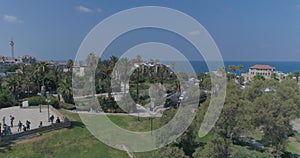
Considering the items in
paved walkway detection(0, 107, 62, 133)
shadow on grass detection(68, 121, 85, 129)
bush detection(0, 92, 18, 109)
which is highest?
bush detection(0, 92, 18, 109)

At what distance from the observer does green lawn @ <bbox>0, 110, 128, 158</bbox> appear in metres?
18.8

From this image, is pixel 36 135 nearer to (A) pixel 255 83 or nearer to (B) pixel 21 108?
(B) pixel 21 108

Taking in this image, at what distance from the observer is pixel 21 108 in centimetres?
3012

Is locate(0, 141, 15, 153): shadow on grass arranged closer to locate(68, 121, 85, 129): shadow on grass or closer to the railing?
the railing

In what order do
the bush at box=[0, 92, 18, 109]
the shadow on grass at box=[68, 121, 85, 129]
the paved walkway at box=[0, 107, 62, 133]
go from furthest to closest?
the bush at box=[0, 92, 18, 109] < the shadow on grass at box=[68, 121, 85, 129] < the paved walkway at box=[0, 107, 62, 133]

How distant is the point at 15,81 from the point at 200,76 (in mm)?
34805

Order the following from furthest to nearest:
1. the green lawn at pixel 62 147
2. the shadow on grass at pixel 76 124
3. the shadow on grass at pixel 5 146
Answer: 1. the shadow on grass at pixel 76 124
2. the green lawn at pixel 62 147
3. the shadow on grass at pixel 5 146

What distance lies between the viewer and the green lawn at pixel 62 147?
61.8 feet

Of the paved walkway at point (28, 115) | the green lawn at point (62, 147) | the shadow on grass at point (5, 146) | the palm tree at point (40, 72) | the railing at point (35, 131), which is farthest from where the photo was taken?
the palm tree at point (40, 72)

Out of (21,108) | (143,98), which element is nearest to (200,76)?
(143,98)

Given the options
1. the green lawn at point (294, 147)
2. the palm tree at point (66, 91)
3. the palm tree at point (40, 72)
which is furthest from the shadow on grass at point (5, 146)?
the palm tree at point (40, 72)

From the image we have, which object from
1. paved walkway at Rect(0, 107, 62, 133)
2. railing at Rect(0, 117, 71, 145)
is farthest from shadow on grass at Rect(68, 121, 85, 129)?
paved walkway at Rect(0, 107, 62, 133)

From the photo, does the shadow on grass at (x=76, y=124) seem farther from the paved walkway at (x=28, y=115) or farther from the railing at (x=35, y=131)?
the paved walkway at (x=28, y=115)

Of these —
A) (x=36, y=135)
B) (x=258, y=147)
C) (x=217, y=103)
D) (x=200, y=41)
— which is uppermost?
(x=200, y=41)
